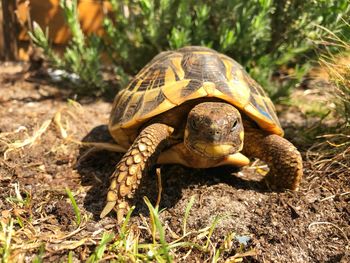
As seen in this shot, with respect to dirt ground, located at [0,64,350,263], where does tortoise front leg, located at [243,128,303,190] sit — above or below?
above

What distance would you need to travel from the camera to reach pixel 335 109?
281cm

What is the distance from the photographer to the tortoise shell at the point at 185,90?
7.34 feet

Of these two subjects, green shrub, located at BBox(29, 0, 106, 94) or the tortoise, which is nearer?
the tortoise

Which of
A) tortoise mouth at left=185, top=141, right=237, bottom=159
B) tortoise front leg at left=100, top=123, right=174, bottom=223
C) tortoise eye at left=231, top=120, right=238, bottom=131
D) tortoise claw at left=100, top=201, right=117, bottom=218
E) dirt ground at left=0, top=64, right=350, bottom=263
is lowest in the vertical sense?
dirt ground at left=0, top=64, right=350, bottom=263

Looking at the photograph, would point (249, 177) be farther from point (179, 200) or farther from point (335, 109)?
point (335, 109)

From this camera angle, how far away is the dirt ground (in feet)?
5.78

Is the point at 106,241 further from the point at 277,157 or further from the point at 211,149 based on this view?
the point at 277,157

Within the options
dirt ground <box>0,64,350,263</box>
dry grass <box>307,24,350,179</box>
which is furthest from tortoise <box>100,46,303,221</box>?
dry grass <box>307,24,350,179</box>

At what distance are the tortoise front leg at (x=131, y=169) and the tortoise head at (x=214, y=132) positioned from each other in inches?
8.0

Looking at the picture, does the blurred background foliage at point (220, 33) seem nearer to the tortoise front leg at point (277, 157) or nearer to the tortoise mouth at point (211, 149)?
the tortoise front leg at point (277, 157)

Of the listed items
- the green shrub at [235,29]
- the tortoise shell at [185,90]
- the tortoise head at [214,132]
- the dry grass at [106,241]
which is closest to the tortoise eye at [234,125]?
the tortoise head at [214,132]

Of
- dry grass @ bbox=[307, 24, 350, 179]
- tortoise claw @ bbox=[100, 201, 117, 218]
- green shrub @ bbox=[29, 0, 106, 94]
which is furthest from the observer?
green shrub @ bbox=[29, 0, 106, 94]

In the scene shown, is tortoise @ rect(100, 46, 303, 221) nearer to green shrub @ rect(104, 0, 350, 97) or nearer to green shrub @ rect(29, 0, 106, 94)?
green shrub @ rect(104, 0, 350, 97)

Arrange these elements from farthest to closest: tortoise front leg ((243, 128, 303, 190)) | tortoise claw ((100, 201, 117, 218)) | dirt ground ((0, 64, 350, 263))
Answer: tortoise front leg ((243, 128, 303, 190))
tortoise claw ((100, 201, 117, 218))
dirt ground ((0, 64, 350, 263))
